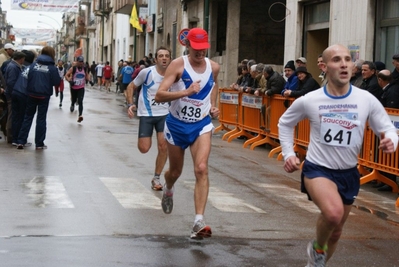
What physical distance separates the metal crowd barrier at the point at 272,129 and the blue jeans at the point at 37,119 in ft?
14.3

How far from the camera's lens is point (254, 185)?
39.0 feet

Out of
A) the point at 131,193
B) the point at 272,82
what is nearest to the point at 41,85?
the point at 272,82

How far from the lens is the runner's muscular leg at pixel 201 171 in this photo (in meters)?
7.79

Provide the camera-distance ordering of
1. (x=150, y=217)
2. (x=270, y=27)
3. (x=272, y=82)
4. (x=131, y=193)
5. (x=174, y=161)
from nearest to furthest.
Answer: (x=174, y=161), (x=150, y=217), (x=131, y=193), (x=272, y=82), (x=270, y=27)

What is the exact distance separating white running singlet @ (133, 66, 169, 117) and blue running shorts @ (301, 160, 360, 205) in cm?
519

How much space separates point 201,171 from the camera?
786 centimetres

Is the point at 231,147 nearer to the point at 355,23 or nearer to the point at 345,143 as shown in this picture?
the point at 355,23

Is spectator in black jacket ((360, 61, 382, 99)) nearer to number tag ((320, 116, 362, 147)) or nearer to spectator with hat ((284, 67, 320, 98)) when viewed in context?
spectator with hat ((284, 67, 320, 98))

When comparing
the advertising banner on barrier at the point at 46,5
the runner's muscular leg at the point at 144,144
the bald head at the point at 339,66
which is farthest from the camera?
the advertising banner on barrier at the point at 46,5

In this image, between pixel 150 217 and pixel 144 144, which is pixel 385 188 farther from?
pixel 150 217

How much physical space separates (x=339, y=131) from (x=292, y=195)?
16.6 feet

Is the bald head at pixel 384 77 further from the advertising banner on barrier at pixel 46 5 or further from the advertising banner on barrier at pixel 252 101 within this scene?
the advertising banner on barrier at pixel 46 5

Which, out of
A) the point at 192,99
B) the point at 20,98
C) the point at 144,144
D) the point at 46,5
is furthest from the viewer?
the point at 46,5

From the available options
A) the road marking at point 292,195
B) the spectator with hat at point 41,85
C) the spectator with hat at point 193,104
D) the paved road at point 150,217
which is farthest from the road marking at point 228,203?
the spectator with hat at point 41,85
